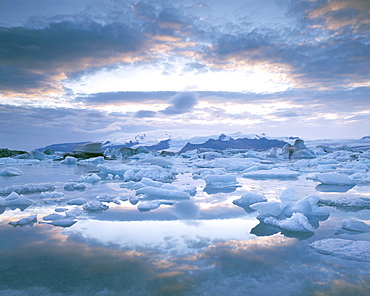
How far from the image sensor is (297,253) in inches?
91.4

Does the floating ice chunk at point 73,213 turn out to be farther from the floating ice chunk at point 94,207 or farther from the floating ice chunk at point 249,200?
the floating ice chunk at point 249,200

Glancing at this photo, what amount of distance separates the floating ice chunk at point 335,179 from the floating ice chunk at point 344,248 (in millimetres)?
4860

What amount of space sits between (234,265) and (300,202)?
2.03m

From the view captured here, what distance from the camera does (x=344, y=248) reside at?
93.8 inches

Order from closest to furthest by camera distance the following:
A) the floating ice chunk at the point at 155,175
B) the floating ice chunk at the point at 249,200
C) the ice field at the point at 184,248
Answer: the ice field at the point at 184,248 < the floating ice chunk at the point at 249,200 < the floating ice chunk at the point at 155,175

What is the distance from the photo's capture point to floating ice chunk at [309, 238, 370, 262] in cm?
224

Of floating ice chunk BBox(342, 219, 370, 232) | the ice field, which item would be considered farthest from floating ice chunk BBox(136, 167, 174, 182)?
floating ice chunk BBox(342, 219, 370, 232)

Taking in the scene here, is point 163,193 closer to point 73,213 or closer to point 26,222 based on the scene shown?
point 73,213

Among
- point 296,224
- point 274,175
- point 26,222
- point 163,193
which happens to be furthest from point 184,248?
point 274,175

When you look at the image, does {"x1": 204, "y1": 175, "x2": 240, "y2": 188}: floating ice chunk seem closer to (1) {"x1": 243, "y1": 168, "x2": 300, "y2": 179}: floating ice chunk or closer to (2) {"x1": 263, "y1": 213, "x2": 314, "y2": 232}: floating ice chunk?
(1) {"x1": 243, "y1": 168, "x2": 300, "y2": 179}: floating ice chunk

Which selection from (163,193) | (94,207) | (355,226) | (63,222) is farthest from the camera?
(163,193)

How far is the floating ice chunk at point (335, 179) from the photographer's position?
6678mm

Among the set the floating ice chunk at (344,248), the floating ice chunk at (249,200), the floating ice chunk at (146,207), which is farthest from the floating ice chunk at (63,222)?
the floating ice chunk at (344,248)

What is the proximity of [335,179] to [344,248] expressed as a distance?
5.15 m
